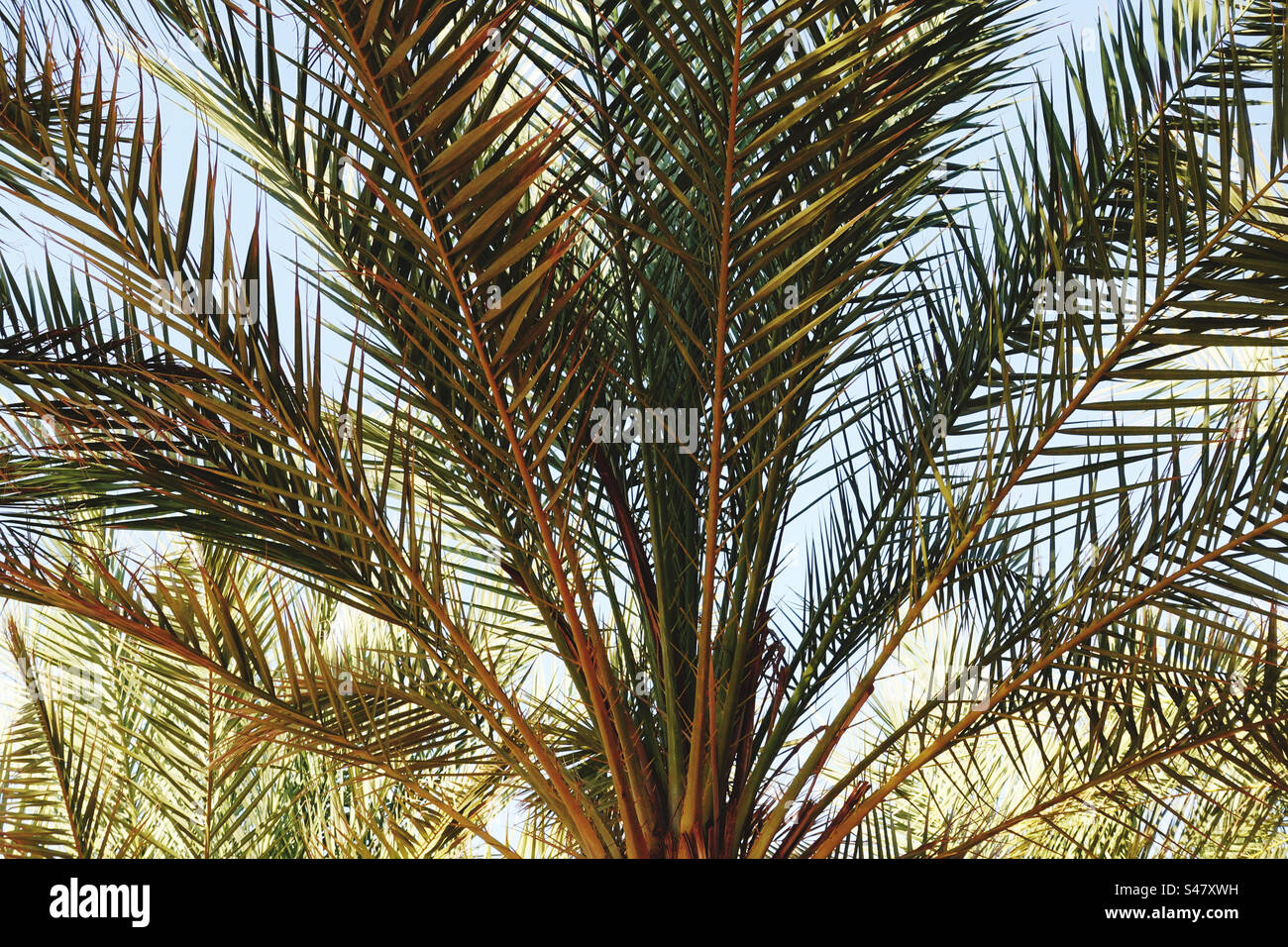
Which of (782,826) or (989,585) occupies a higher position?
(989,585)

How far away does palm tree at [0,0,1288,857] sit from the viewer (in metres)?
2.14

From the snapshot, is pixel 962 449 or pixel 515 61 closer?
pixel 515 61

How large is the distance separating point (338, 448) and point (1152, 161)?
6.77 ft

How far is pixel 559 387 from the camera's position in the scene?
2.33 metres

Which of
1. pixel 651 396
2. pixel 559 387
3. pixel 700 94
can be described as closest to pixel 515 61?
pixel 700 94

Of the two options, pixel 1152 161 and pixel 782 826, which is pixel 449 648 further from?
pixel 1152 161

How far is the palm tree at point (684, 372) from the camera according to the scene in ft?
7.02
